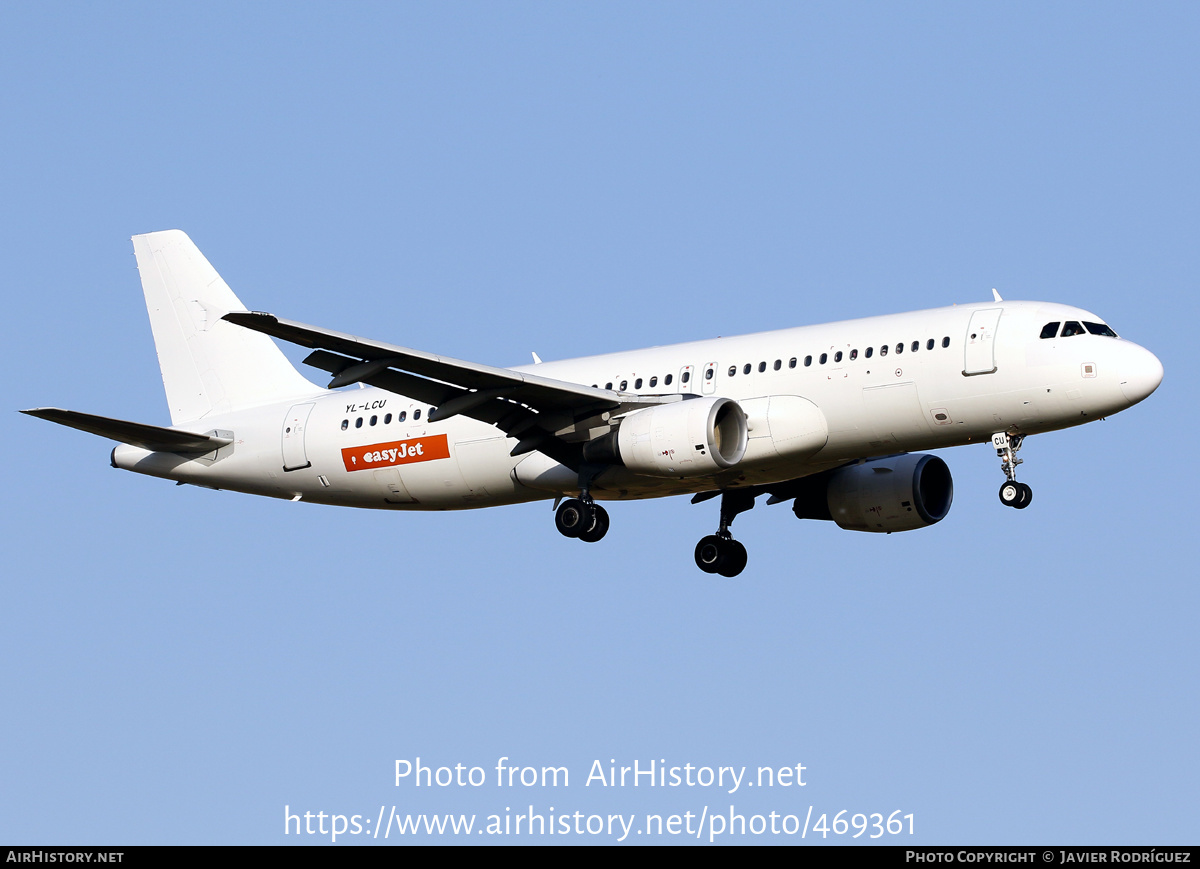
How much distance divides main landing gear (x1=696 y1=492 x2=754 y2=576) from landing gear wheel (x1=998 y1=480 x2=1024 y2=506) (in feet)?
27.7

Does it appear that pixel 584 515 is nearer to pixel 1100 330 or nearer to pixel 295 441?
pixel 295 441

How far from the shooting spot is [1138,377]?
34875mm

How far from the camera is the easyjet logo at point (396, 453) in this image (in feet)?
134

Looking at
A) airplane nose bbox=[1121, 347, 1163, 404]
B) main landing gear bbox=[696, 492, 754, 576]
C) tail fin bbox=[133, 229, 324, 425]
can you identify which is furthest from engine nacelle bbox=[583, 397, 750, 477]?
tail fin bbox=[133, 229, 324, 425]

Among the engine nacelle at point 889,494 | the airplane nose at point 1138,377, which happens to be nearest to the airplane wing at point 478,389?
the engine nacelle at point 889,494

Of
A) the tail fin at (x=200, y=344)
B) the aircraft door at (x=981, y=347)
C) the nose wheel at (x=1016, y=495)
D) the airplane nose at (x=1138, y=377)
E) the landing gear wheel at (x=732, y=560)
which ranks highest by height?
the tail fin at (x=200, y=344)

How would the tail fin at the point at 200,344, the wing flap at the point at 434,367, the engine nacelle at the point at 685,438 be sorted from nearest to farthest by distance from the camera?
the wing flap at the point at 434,367 → the engine nacelle at the point at 685,438 → the tail fin at the point at 200,344

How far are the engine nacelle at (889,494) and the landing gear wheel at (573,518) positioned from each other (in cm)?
696

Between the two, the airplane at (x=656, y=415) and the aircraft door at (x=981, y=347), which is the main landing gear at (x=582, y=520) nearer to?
the airplane at (x=656, y=415)

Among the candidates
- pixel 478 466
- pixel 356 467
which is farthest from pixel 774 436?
pixel 356 467

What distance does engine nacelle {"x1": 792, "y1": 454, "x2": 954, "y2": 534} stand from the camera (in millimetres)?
41938

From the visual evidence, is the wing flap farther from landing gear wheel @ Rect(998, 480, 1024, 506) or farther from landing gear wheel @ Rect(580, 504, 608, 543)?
landing gear wheel @ Rect(998, 480, 1024, 506)

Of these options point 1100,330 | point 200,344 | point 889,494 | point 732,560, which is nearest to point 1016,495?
point 1100,330

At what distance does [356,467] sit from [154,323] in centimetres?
905
